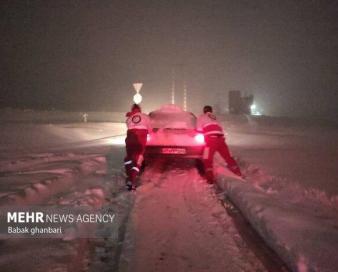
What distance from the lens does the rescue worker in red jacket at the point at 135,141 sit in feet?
26.7

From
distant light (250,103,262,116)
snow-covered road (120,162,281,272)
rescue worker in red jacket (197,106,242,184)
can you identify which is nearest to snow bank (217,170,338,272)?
snow-covered road (120,162,281,272)

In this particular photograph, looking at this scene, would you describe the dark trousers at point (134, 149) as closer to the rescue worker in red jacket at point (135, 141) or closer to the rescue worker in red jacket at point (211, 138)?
the rescue worker in red jacket at point (135, 141)

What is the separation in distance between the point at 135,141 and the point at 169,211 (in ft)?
8.37

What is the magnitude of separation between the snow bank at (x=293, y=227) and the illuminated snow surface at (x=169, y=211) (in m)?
0.02

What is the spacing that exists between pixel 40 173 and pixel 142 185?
2.53m

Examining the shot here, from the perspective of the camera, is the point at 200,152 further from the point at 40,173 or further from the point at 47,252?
the point at 47,252

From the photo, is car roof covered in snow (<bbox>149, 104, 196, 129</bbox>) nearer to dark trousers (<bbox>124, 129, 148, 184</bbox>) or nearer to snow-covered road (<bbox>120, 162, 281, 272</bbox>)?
dark trousers (<bbox>124, 129, 148, 184</bbox>)

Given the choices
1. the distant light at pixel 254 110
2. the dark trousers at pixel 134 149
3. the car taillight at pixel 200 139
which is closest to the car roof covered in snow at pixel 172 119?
the car taillight at pixel 200 139

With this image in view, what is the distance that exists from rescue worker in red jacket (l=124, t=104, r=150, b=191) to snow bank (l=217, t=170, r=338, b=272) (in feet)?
7.21

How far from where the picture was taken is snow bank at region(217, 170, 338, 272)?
13.7 feet

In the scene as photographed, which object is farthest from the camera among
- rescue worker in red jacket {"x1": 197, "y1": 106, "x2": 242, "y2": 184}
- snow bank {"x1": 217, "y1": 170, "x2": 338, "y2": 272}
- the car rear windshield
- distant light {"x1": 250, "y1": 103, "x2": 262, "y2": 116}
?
distant light {"x1": 250, "y1": 103, "x2": 262, "y2": 116}

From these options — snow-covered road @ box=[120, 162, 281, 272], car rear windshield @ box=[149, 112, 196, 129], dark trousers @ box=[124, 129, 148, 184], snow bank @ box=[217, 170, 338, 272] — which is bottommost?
snow-covered road @ box=[120, 162, 281, 272]

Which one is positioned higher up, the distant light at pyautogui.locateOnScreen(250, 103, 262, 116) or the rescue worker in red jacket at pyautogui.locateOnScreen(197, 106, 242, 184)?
the distant light at pyautogui.locateOnScreen(250, 103, 262, 116)

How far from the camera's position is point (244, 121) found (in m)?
40.8
